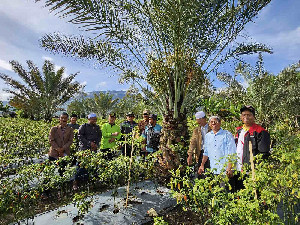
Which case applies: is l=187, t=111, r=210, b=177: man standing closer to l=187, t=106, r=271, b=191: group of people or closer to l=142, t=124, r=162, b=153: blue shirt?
l=187, t=106, r=271, b=191: group of people

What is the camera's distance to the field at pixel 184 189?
1.84 m

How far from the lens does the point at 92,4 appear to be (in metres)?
3.77

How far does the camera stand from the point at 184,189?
241 cm

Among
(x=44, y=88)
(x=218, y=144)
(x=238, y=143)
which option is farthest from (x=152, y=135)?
(x=44, y=88)

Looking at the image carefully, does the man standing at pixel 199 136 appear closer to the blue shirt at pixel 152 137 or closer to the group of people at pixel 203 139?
the group of people at pixel 203 139

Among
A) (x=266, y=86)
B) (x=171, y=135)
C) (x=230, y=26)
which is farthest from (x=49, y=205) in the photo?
(x=266, y=86)

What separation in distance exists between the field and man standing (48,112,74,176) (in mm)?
363

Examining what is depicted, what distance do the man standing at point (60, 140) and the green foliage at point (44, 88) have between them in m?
12.7

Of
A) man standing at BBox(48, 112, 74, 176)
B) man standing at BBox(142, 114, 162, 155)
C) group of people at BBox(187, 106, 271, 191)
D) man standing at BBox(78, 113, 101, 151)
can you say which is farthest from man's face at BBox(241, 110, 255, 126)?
man standing at BBox(48, 112, 74, 176)

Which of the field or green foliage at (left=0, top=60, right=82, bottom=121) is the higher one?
green foliage at (left=0, top=60, right=82, bottom=121)

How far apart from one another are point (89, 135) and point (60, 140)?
68 cm

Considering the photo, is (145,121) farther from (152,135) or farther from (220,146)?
(220,146)

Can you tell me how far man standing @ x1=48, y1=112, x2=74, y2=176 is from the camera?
4402 mm

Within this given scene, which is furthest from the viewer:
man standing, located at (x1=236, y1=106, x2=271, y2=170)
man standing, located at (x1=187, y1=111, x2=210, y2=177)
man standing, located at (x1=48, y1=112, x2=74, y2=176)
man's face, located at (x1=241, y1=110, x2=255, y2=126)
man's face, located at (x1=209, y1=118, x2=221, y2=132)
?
man standing, located at (x1=48, y1=112, x2=74, y2=176)
